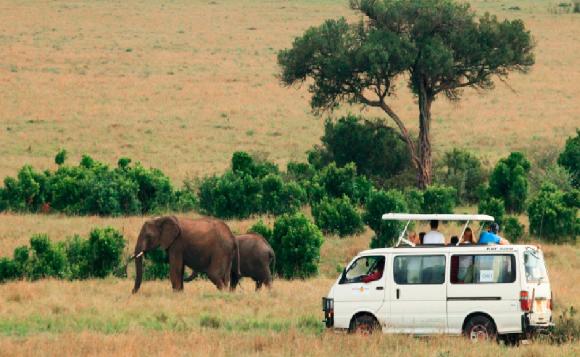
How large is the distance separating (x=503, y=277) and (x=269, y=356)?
13.1ft

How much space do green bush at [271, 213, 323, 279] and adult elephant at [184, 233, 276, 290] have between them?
226 cm

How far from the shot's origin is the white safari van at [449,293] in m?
21.0

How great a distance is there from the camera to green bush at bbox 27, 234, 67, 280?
3130cm

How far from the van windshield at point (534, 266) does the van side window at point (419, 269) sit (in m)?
1.33

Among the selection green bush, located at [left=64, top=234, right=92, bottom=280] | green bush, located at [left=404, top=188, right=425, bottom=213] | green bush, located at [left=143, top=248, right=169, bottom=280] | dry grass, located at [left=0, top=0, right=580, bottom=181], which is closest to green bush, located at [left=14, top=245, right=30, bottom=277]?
green bush, located at [left=64, top=234, right=92, bottom=280]

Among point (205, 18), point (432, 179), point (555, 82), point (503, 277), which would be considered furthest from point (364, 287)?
point (205, 18)

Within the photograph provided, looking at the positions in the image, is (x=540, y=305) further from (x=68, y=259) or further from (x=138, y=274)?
(x=68, y=259)

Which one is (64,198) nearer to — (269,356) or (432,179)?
(432,179)

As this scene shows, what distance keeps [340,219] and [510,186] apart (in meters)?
8.46

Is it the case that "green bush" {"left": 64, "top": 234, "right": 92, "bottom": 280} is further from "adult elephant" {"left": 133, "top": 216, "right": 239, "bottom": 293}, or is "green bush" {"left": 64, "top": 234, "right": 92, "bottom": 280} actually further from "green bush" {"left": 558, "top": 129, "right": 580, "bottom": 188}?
"green bush" {"left": 558, "top": 129, "right": 580, "bottom": 188}

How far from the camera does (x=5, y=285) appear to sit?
28.9 m

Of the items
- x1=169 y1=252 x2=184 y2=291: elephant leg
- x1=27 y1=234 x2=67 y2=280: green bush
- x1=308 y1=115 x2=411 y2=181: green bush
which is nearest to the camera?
x1=169 y1=252 x2=184 y2=291: elephant leg

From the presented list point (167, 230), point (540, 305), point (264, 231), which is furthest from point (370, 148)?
point (540, 305)

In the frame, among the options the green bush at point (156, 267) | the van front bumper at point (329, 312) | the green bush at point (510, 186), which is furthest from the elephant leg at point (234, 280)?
the green bush at point (510, 186)
